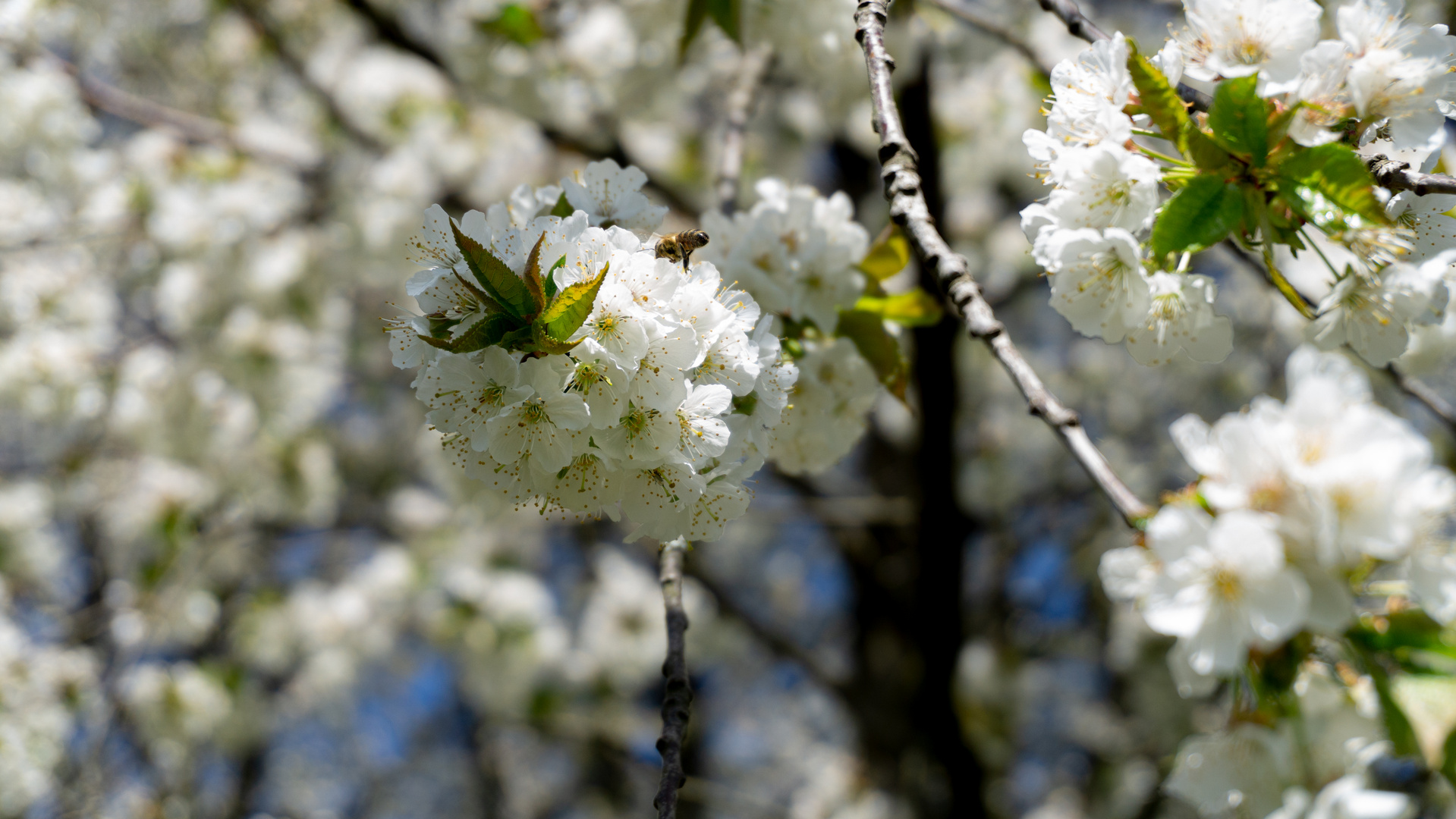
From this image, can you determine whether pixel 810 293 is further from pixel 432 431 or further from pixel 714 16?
pixel 432 431

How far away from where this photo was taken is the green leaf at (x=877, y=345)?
142cm

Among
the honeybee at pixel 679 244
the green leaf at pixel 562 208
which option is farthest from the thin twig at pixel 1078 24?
the green leaf at pixel 562 208

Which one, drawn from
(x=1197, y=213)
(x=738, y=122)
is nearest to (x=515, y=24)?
(x=738, y=122)

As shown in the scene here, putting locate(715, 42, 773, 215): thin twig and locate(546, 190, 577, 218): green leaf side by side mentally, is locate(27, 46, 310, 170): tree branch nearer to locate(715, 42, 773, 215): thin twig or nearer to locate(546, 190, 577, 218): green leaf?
locate(715, 42, 773, 215): thin twig

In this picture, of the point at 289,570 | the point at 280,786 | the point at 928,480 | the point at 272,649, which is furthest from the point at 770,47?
the point at 280,786

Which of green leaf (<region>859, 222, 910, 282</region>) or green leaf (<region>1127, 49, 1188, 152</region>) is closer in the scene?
green leaf (<region>1127, 49, 1188, 152</region>)

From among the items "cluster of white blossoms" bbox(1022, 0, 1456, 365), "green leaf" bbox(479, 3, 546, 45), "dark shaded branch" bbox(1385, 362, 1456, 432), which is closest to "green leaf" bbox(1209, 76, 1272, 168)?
"cluster of white blossoms" bbox(1022, 0, 1456, 365)

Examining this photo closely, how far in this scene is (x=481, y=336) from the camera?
0.93 metres

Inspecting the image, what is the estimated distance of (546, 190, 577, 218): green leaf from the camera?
1.20 metres

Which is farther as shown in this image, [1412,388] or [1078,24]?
[1412,388]

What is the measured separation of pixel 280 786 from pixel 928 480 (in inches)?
305

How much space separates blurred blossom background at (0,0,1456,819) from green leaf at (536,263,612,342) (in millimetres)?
2105

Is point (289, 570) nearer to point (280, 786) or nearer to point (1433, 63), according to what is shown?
point (280, 786)

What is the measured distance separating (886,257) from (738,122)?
0.67 meters
